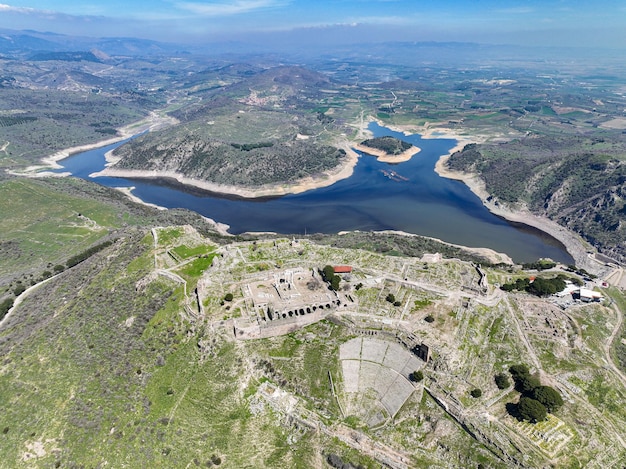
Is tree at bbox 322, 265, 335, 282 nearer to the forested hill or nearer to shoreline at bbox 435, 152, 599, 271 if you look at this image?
shoreline at bbox 435, 152, 599, 271

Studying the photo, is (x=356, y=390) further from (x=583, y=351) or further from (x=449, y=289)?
(x=583, y=351)

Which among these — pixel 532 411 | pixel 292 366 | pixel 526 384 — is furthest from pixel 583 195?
pixel 292 366

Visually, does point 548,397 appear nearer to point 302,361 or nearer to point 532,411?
point 532,411

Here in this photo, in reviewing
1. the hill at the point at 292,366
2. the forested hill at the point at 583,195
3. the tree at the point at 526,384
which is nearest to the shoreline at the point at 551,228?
the forested hill at the point at 583,195

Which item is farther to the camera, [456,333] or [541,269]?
[541,269]

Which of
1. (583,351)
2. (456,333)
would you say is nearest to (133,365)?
(456,333)


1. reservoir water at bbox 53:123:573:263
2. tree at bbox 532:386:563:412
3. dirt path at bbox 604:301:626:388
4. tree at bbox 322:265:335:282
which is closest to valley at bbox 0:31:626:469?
tree at bbox 532:386:563:412

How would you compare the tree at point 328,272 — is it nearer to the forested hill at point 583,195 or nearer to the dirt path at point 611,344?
the dirt path at point 611,344
